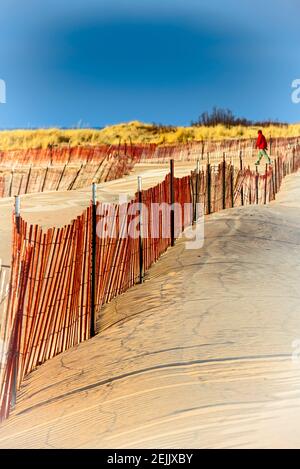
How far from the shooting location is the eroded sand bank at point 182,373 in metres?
3.95

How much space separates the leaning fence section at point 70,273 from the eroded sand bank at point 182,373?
0.51 feet

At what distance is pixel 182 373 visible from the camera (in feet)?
16.0

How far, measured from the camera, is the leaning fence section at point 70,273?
545cm

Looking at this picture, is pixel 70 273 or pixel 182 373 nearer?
pixel 182 373

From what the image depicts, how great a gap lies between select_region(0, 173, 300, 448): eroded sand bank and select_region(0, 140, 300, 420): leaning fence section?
0.16m

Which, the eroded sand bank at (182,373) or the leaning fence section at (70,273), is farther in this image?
the leaning fence section at (70,273)

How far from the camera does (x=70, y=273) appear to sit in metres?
6.36

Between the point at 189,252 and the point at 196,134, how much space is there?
38.9 metres

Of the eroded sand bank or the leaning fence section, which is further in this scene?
the leaning fence section

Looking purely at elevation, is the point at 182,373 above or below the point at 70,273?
below

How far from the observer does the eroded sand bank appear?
3.95 meters

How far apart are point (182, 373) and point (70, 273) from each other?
1754 mm
